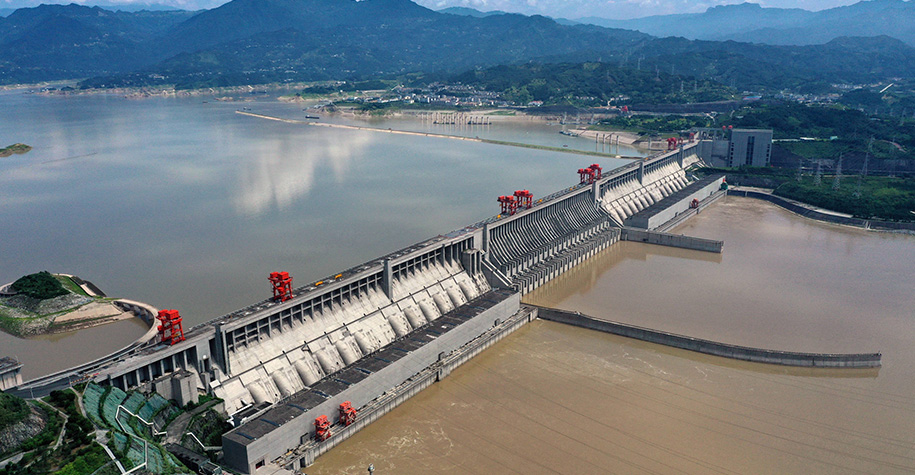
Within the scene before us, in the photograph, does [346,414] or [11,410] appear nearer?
[11,410]

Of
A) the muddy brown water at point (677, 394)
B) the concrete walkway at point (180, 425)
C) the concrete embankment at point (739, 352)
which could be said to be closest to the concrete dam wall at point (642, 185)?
the muddy brown water at point (677, 394)

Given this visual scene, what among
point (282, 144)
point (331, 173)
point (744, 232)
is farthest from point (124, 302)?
point (282, 144)

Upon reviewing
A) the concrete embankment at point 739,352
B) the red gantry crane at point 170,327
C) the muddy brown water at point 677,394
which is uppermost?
the red gantry crane at point 170,327

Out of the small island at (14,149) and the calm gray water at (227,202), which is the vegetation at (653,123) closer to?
the calm gray water at (227,202)

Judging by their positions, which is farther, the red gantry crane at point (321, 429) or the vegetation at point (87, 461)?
the red gantry crane at point (321, 429)

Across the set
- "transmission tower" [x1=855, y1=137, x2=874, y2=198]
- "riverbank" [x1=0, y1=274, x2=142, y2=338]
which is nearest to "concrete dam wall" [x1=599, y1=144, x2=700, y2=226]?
"transmission tower" [x1=855, y1=137, x2=874, y2=198]

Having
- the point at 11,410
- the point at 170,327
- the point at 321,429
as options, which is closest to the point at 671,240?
the point at 321,429

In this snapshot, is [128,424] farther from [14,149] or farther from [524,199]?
[14,149]
